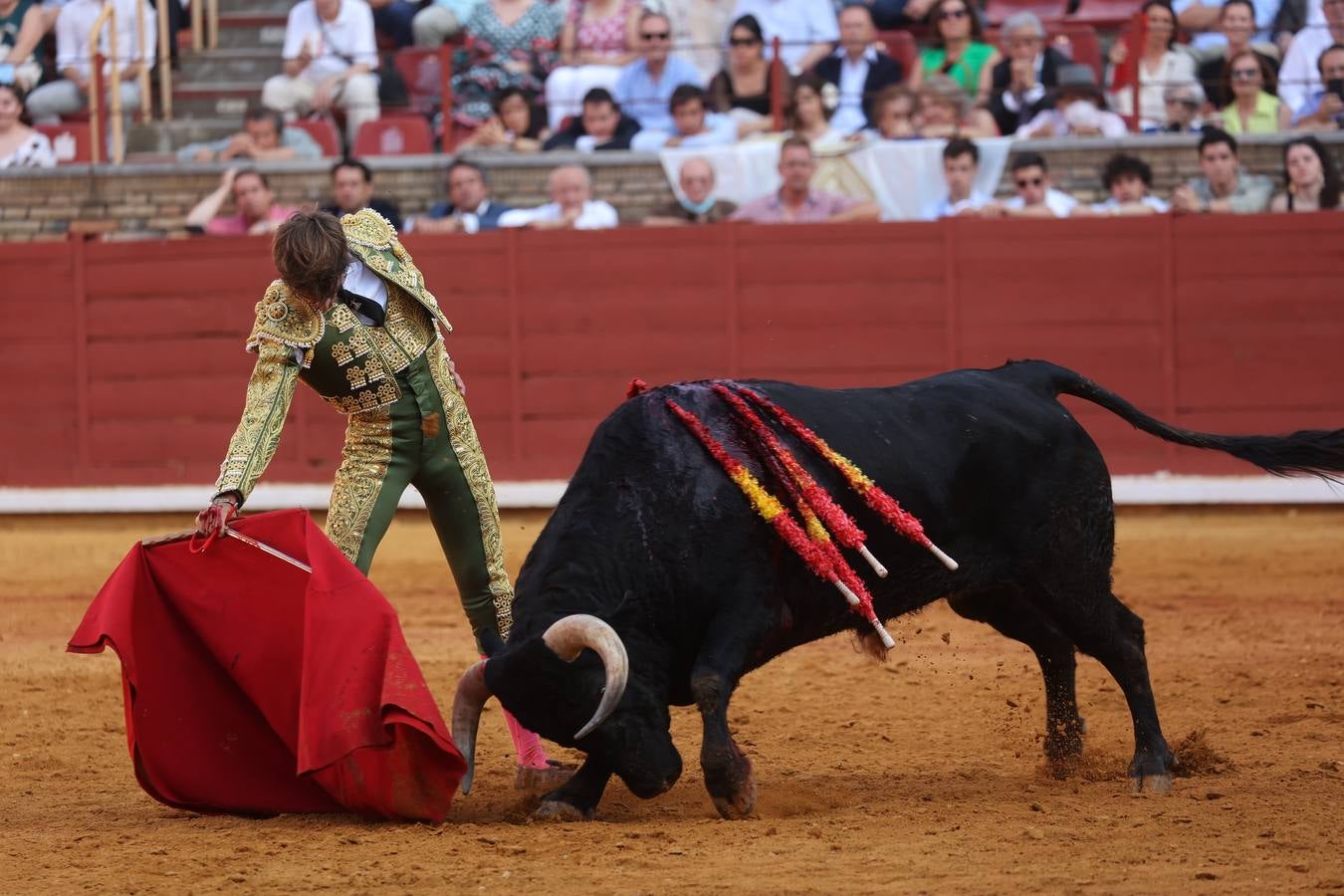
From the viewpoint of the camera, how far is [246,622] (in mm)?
3582

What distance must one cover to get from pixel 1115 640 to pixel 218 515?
189 cm

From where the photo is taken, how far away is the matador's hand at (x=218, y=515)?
11.3ft

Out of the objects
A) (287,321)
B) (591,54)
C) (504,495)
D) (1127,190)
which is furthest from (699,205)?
(287,321)

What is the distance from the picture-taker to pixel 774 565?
11.3 feet

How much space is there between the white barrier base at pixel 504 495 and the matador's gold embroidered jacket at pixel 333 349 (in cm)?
482

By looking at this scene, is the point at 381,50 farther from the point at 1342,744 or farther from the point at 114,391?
the point at 1342,744

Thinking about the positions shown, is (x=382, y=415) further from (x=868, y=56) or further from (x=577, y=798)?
(x=868, y=56)

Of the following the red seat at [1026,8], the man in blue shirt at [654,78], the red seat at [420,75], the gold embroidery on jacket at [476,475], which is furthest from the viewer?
the red seat at [1026,8]

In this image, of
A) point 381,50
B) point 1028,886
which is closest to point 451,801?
point 1028,886

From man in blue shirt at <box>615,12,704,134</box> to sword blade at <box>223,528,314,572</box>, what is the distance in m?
5.72

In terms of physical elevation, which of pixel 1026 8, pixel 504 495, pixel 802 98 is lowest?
pixel 504 495

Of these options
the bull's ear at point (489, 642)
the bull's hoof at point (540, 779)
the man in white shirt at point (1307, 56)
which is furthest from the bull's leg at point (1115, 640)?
the man in white shirt at point (1307, 56)

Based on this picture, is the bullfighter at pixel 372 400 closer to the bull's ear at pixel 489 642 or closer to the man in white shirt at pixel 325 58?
the bull's ear at pixel 489 642

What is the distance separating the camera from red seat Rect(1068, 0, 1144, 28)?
9656mm
